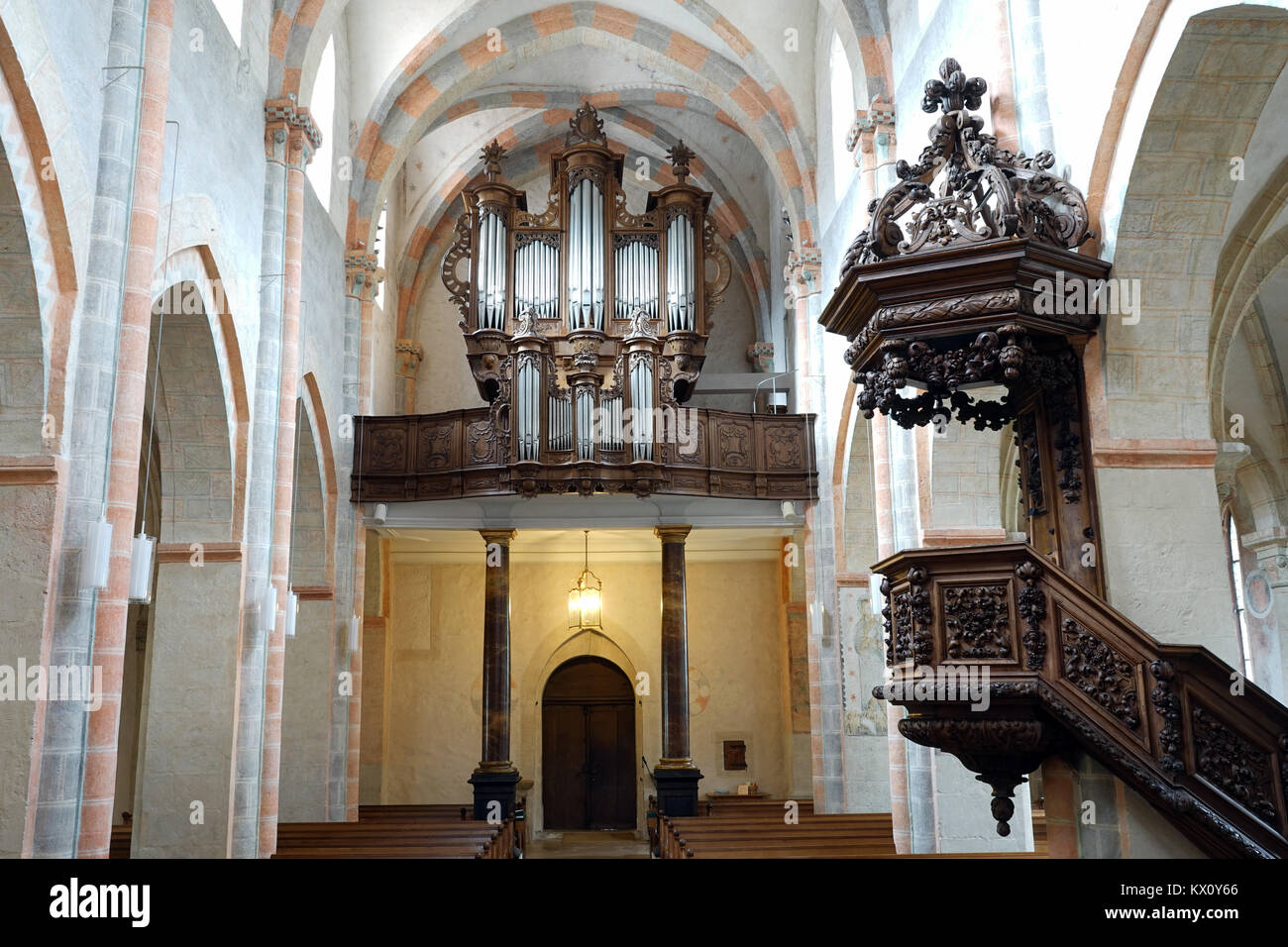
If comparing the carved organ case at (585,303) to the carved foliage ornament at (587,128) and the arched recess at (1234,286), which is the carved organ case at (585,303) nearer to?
the carved foliage ornament at (587,128)

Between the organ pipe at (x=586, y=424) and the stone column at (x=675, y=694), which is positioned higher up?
the organ pipe at (x=586, y=424)

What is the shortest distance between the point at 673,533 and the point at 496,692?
336cm

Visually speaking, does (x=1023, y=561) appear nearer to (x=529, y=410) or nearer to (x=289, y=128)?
(x=289, y=128)

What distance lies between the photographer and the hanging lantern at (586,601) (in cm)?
1994

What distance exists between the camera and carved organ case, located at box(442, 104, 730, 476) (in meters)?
15.7

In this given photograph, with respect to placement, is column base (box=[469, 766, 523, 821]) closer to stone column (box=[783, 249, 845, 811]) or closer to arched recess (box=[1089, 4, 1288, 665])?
stone column (box=[783, 249, 845, 811])

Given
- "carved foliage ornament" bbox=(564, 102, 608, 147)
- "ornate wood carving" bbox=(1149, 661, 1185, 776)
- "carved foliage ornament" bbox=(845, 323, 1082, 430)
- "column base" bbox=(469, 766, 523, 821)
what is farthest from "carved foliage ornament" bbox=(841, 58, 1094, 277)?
"column base" bbox=(469, 766, 523, 821)

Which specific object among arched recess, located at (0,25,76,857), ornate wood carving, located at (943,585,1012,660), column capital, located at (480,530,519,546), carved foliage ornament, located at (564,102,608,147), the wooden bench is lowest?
the wooden bench

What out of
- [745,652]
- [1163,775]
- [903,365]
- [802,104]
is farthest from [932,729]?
[745,652]

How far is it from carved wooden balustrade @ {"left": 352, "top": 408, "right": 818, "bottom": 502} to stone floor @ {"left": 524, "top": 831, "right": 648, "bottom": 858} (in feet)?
18.9

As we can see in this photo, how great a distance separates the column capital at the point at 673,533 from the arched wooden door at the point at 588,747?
5.34 meters

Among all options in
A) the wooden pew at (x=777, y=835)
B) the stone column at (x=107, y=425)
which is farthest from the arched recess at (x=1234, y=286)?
the stone column at (x=107, y=425)
